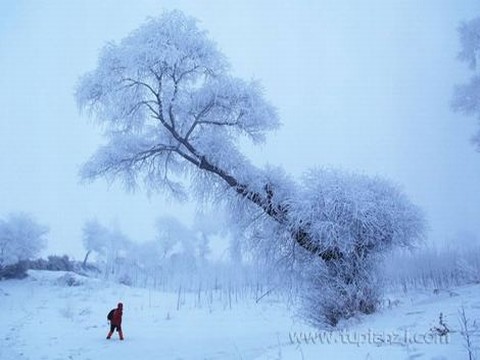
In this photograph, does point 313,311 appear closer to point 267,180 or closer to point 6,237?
point 267,180

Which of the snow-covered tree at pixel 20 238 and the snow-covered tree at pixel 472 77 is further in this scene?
the snow-covered tree at pixel 20 238

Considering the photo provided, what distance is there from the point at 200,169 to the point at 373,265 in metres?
5.42

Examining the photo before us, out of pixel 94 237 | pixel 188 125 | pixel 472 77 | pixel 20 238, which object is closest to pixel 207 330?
pixel 188 125

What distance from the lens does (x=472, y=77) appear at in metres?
16.1

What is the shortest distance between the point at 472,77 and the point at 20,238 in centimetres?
4169

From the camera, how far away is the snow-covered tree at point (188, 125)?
9734 mm

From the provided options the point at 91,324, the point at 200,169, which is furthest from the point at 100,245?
the point at 200,169

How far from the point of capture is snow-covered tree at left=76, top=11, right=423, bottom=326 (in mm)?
9734

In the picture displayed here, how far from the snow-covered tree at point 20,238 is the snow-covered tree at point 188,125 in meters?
32.1

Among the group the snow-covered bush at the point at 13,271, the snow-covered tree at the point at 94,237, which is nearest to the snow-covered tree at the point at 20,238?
the snow-covered bush at the point at 13,271

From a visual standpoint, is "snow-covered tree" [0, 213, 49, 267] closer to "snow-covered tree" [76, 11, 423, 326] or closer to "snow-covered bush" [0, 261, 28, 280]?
"snow-covered bush" [0, 261, 28, 280]

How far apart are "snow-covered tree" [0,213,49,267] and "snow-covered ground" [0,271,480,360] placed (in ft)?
42.1

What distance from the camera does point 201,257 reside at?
6069 cm

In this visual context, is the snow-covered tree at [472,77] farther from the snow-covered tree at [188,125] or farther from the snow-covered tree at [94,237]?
the snow-covered tree at [94,237]
